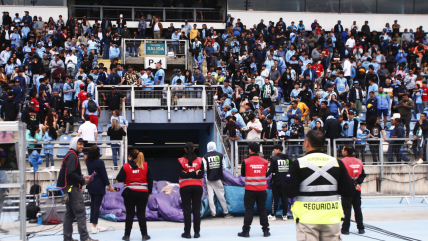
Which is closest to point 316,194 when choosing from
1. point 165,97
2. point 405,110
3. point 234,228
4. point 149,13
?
point 234,228

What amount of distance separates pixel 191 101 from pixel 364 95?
783cm

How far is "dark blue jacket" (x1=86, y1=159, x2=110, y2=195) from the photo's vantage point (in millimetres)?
8367

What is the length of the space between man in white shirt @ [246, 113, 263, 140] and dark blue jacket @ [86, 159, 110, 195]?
622cm

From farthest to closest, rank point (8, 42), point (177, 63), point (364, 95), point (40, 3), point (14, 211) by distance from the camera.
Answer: point (40, 3) → point (177, 63) → point (8, 42) → point (364, 95) → point (14, 211)

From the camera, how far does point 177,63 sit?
2369 centimetres

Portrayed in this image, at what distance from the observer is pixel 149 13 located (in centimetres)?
2805

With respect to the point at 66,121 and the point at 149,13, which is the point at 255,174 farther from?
Result: the point at 149,13

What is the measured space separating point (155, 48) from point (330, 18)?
1329cm

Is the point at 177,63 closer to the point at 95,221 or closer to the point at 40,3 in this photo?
the point at 40,3

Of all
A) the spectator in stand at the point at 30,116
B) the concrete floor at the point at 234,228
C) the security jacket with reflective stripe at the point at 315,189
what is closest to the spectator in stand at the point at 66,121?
the spectator in stand at the point at 30,116

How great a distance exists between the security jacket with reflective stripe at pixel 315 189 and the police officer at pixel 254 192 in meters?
3.81

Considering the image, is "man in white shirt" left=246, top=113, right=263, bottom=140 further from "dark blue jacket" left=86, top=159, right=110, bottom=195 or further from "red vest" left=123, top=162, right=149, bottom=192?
"dark blue jacket" left=86, top=159, right=110, bottom=195

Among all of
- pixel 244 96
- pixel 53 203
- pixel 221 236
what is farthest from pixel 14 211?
pixel 244 96

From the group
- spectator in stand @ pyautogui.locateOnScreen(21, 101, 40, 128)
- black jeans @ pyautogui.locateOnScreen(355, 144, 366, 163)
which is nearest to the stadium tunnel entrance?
spectator in stand @ pyautogui.locateOnScreen(21, 101, 40, 128)
